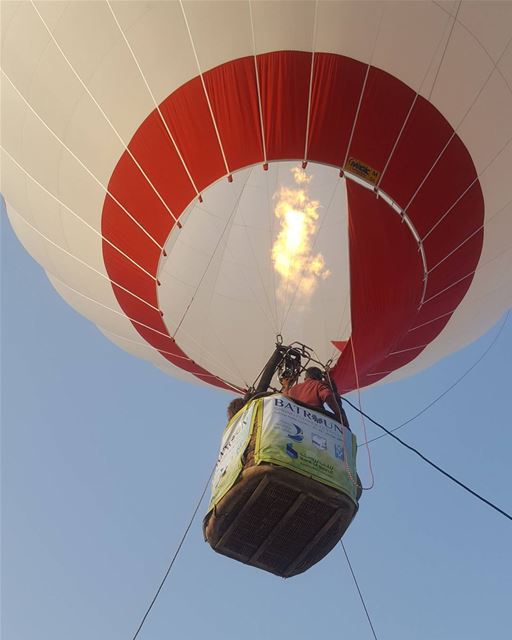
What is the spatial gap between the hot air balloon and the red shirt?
1016 millimetres

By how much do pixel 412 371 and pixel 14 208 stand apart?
4650mm

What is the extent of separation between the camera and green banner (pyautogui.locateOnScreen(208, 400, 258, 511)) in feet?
15.7

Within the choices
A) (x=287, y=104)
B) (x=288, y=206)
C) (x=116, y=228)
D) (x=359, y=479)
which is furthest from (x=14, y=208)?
(x=359, y=479)

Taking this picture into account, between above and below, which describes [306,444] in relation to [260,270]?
below

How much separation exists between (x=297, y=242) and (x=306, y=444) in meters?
3.08

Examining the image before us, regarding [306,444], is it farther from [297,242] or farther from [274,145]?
[297,242]

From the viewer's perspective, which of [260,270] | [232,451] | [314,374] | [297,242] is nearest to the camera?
[232,451]

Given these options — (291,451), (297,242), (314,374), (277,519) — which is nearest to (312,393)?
(314,374)

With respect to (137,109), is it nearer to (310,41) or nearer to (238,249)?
(310,41)

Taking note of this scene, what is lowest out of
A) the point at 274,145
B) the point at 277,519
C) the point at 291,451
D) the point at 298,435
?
the point at 277,519

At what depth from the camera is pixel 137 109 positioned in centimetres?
572

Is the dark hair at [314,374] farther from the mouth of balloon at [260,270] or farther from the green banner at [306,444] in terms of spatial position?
the mouth of balloon at [260,270]

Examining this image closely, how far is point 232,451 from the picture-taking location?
4969 millimetres

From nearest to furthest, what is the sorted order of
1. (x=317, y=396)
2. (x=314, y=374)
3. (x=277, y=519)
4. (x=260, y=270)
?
(x=277, y=519), (x=317, y=396), (x=314, y=374), (x=260, y=270)
